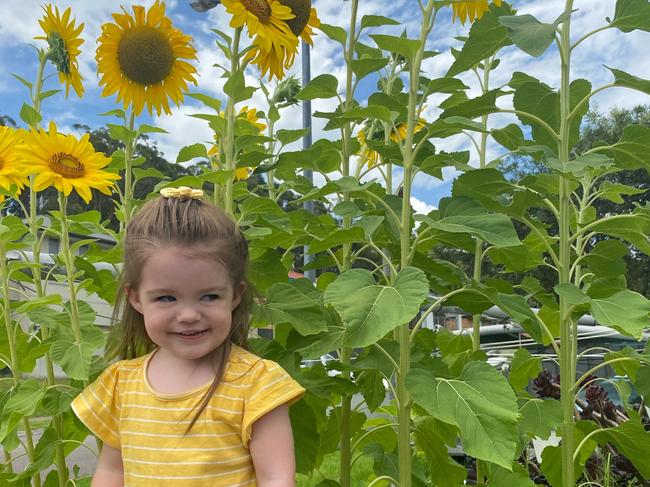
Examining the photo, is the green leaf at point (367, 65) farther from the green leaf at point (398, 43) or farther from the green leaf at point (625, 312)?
the green leaf at point (625, 312)

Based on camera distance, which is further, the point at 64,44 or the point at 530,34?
the point at 64,44

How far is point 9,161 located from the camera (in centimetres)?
183

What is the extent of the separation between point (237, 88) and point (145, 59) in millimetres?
464

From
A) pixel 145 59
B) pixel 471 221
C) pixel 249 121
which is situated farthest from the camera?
pixel 249 121

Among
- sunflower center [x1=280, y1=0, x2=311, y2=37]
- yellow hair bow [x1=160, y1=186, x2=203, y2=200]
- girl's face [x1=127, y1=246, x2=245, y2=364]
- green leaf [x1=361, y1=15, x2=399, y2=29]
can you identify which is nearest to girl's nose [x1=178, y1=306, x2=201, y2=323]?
girl's face [x1=127, y1=246, x2=245, y2=364]

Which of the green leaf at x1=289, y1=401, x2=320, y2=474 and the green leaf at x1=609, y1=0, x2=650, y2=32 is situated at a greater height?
the green leaf at x1=609, y1=0, x2=650, y2=32

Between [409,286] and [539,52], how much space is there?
1.82 ft

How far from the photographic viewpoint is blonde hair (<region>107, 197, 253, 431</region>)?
48.0 inches

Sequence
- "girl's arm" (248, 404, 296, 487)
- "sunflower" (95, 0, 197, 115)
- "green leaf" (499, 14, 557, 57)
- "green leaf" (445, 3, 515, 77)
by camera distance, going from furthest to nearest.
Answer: "sunflower" (95, 0, 197, 115) → "green leaf" (445, 3, 515, 77) → "green leaf" (499, 14, 557, 57) → "girl's arm" (248, 404, 296, 487)

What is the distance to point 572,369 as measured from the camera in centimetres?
174

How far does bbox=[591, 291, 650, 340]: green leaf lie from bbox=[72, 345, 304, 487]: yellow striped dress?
2.16 feet

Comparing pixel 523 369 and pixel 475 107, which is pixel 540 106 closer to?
pixel 475 107

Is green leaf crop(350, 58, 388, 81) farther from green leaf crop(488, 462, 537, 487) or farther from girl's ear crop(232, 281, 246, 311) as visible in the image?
green leaf crop(488, 462, 537, 487)

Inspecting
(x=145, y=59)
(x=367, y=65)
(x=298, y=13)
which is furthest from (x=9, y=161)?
(x=367, y=65)
